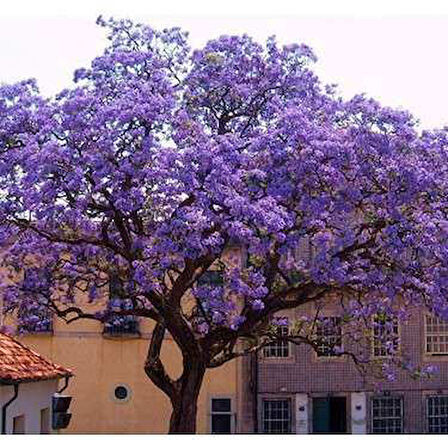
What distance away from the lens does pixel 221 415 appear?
27.0 meters

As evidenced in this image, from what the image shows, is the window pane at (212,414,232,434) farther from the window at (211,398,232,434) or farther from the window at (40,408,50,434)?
the window at (40,408,50,434)

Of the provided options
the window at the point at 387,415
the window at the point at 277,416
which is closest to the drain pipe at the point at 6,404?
the window at the point at 277,416

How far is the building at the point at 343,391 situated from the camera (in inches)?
1072

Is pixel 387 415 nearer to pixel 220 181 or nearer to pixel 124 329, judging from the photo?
pixel 124 329

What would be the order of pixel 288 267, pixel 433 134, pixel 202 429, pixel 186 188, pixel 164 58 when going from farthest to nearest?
pixel 202 429 → pixel 288 267 → pixel 164 58 → pixel 433 134 → pixel 186 188

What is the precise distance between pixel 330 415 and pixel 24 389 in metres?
12.7

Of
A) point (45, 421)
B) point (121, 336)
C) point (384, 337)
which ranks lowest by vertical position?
point (45, 421)

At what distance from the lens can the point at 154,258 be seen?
15.5m

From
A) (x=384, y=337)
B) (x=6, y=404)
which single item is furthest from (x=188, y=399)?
(x=384, y=337)

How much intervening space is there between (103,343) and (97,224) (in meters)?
10.9

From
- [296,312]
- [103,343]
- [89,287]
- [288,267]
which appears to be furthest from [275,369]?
[89,287]

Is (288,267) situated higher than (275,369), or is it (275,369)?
(288,267)

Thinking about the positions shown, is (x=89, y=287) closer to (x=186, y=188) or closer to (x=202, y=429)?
(x=186, y=188)

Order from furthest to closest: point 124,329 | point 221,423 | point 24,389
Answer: point 124,329
point 221,423
point 24,389
